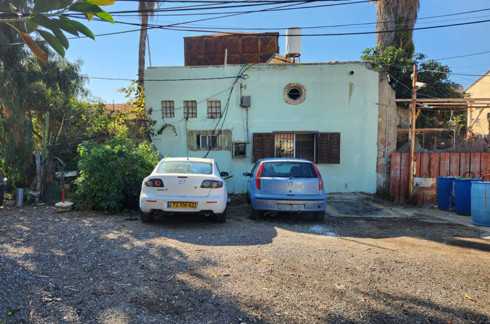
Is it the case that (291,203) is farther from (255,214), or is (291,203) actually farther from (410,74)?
(410,74)

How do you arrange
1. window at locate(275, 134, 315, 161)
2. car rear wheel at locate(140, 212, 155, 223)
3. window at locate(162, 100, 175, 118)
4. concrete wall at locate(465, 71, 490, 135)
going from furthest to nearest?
concrete wall at locate(465, 71, 490, 135), window at locate(162, 100, 175, 118), window at locate(275, 134, 315, 161), car rear wheel at locate(140, 212, 155, 223)

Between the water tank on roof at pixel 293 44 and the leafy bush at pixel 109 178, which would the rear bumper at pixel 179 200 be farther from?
the water tank on roof at pixel 293 44

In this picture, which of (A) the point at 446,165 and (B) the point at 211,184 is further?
(A) the point at 446,165

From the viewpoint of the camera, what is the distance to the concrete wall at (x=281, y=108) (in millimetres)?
10742

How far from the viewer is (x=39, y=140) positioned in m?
10.2

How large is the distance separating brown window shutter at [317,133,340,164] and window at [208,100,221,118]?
382 centimetres

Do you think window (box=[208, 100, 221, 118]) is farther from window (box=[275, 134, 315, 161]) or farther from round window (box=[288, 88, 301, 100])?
round window (box=[288, 88, 301, 100])

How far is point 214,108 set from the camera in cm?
1120

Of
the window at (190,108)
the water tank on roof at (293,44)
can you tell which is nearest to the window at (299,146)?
the window at (190,108)

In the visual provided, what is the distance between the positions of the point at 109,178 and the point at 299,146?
665 centimetres

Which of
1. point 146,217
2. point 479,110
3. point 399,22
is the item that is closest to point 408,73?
point 399,22

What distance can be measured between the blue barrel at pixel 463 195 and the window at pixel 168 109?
935cm

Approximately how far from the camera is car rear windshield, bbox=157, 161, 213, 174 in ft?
20.2

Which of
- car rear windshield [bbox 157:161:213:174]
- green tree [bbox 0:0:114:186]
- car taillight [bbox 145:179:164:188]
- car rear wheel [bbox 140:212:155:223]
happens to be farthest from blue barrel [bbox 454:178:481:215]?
green tree [bbox 0:0:114:186]
